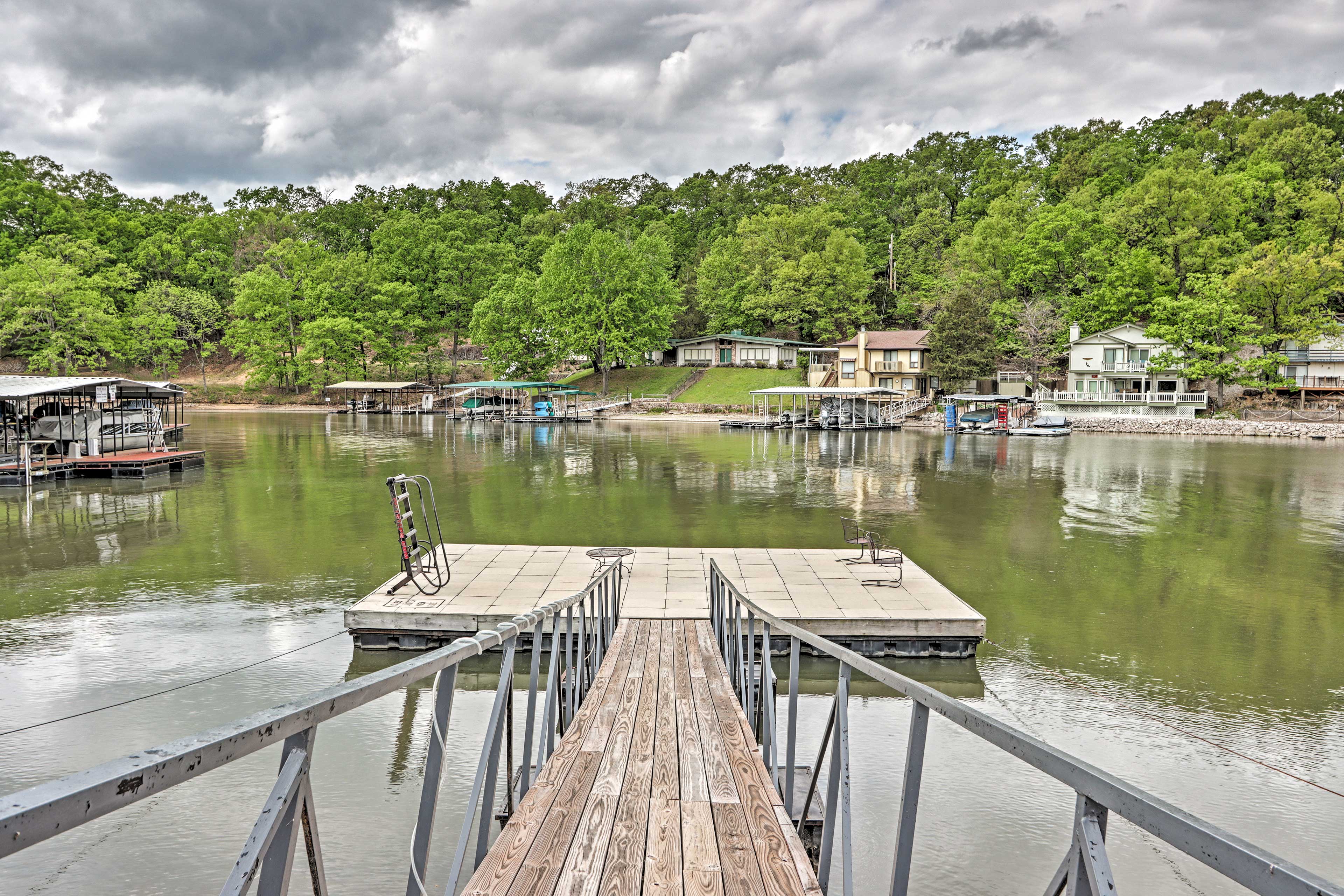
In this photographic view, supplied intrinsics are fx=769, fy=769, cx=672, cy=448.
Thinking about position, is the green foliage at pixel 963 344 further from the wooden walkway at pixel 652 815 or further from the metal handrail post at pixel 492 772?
the metal handrail post at pixel 492 772

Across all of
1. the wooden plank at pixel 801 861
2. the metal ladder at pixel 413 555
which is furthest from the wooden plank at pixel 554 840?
the metal ladder at pixel 413 555

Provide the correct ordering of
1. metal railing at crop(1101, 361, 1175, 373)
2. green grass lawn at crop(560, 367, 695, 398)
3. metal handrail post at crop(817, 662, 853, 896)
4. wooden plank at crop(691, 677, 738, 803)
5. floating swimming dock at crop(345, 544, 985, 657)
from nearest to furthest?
1. metal handrail post at crop(817, 662, 853, 896)
2. wooden plank at crop(691, 677, 738, 803)
3. floating swimming dock at crop(345, 544, 985, 657)
4. metal railing at crop(1101, 361, 1175, 373)
5. green grass lawn at crop(560, 367, 695, 398)

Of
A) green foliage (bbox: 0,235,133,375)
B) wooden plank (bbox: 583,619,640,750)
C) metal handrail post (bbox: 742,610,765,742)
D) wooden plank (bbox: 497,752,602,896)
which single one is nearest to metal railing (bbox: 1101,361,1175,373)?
wooden plank (bbox: 583,619,640,750)

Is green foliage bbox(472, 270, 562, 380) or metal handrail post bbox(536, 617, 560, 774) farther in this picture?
green foliage bbox(472, 270, 562, 380)

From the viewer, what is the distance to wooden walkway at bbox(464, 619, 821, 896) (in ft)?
9.27

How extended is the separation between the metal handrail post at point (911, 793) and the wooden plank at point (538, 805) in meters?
1.36

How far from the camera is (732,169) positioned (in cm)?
10144

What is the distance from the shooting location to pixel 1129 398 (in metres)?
55.8

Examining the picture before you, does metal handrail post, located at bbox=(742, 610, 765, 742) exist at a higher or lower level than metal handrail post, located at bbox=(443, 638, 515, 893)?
lower

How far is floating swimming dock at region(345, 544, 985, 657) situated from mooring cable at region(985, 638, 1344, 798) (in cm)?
72

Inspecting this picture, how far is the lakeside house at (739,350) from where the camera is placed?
75812 mm

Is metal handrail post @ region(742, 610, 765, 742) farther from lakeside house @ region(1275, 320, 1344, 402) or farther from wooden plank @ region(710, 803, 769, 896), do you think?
lakeside house @ region(1275, 320, 1344, 402)

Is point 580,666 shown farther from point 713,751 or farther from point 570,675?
point 713,751

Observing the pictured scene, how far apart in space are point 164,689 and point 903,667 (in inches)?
335
